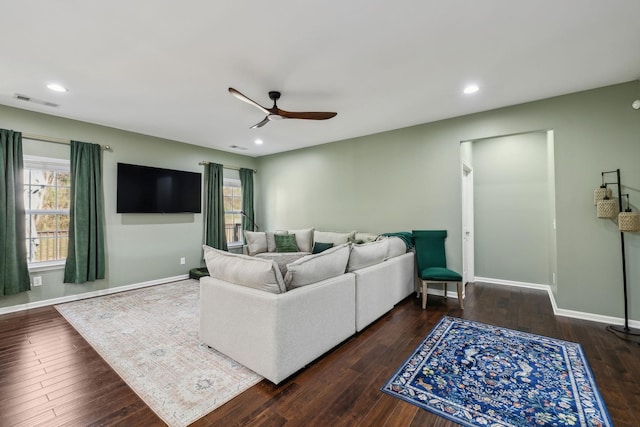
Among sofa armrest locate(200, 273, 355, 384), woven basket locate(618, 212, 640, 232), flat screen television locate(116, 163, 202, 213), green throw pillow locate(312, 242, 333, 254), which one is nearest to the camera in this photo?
sofa armrest locate(200, 273, 355, 384)

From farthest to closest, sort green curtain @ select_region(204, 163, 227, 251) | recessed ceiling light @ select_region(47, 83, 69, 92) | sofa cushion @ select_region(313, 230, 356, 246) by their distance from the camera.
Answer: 1. green curtain @ select_region(204, 163, 227, 251)
2. sofa cushion @ select_region(313, 230, 356, 246)
3. recessed ceiling light @ select_region(47, 83, 69, 92)

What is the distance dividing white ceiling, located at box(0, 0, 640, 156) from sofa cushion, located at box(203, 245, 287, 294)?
181cm

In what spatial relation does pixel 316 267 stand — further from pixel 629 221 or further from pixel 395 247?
pixel 629 221

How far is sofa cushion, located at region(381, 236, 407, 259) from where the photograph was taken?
370 cm

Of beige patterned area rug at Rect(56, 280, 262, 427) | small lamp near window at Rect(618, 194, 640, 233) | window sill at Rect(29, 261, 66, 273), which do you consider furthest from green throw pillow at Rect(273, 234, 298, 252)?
small lamp near window at Rect(618, 194, 640, 233)

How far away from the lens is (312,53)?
2.45 metres

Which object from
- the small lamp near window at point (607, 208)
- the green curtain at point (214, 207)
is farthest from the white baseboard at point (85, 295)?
the small lamp near window at point (607, 208)

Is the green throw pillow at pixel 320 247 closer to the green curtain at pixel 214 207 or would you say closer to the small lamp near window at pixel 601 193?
the green curtain at pixel 214 207

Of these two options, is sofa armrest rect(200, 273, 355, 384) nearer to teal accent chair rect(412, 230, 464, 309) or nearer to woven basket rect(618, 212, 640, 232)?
teal accent chair rect(412, 230, 464, 309)

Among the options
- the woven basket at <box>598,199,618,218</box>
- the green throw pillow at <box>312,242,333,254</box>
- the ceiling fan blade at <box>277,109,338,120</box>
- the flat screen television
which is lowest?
the green throw pillow at <box>312,242,333,254</box>

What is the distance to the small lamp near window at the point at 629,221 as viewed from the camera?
9.20ft

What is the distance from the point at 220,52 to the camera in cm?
243

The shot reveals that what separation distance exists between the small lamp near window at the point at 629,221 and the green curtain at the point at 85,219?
263 inches

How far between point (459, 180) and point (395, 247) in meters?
1.40
